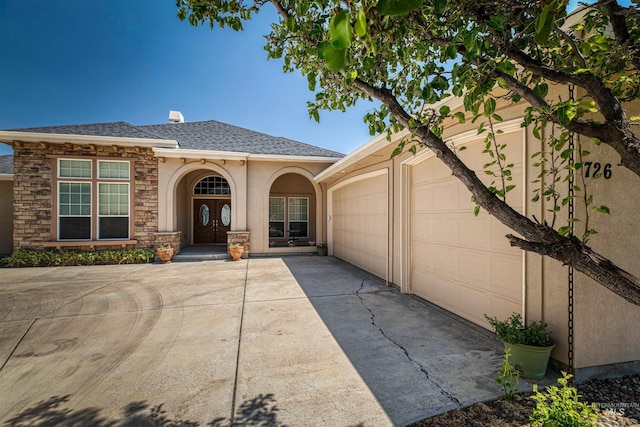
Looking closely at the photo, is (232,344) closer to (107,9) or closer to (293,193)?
(107,9)

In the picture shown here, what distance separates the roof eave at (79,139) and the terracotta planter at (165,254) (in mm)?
3889

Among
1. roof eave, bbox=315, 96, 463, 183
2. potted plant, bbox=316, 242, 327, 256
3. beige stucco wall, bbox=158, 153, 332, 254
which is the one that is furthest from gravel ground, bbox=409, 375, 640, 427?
beige stucco wall, bbox=158, 153, 332, 254

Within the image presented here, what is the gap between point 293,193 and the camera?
14.6m

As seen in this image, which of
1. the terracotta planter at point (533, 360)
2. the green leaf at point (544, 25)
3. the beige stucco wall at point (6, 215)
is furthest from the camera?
the beige stucco wall at point (6, 215)

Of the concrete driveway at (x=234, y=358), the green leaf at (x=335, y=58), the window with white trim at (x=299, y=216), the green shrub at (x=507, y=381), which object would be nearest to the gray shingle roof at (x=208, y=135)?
the window with white trim at (x=299, y=216)

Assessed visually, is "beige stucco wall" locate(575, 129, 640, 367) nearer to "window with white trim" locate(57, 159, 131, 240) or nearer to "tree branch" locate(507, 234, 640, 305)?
"tree branch" locate(507, 234, 640, 305)

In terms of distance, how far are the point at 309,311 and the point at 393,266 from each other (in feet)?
8.85

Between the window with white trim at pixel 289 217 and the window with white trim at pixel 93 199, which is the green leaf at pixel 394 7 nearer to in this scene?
the window with white trim at pixel 93 199

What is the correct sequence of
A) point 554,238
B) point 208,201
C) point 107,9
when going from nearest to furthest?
point 554,238 < point 107,9 < point 208,201

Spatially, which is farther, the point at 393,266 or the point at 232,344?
the point at 393,266

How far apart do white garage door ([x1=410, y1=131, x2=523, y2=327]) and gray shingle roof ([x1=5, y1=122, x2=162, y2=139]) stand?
34.5 feet

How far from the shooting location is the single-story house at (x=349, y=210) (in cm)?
307

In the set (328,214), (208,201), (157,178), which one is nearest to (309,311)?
(328,214)

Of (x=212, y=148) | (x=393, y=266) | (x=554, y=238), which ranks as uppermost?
(x=212, y=148)
